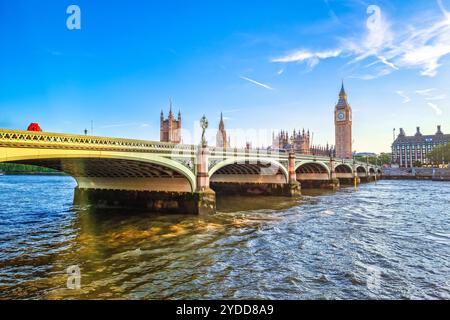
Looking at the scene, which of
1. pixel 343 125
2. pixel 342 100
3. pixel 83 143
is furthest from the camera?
pixel 342 100

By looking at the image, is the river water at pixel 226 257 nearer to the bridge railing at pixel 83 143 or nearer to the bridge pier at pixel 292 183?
the bridge railing at pixel 83 143

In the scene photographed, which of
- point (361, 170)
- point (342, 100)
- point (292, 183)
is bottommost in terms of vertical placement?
point (292, 183)

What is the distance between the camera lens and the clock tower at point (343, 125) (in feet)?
534

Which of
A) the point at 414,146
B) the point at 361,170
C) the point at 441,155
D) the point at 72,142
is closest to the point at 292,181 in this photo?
the point at 72,142

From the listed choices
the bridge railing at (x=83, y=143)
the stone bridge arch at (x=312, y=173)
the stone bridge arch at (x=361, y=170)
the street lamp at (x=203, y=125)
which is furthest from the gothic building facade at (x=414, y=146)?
the bridge railing at (x=83, y=143)

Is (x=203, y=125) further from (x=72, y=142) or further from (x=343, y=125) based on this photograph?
(x=343, y=125)

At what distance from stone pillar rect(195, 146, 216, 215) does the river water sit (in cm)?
186

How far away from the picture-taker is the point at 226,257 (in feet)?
46.1

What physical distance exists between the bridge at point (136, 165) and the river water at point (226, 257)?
10.8 feet

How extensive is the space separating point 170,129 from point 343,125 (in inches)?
3964

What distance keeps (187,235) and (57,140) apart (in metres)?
9.33

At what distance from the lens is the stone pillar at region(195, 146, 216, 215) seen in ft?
85.0

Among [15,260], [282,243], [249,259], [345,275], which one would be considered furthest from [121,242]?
[345,275]
